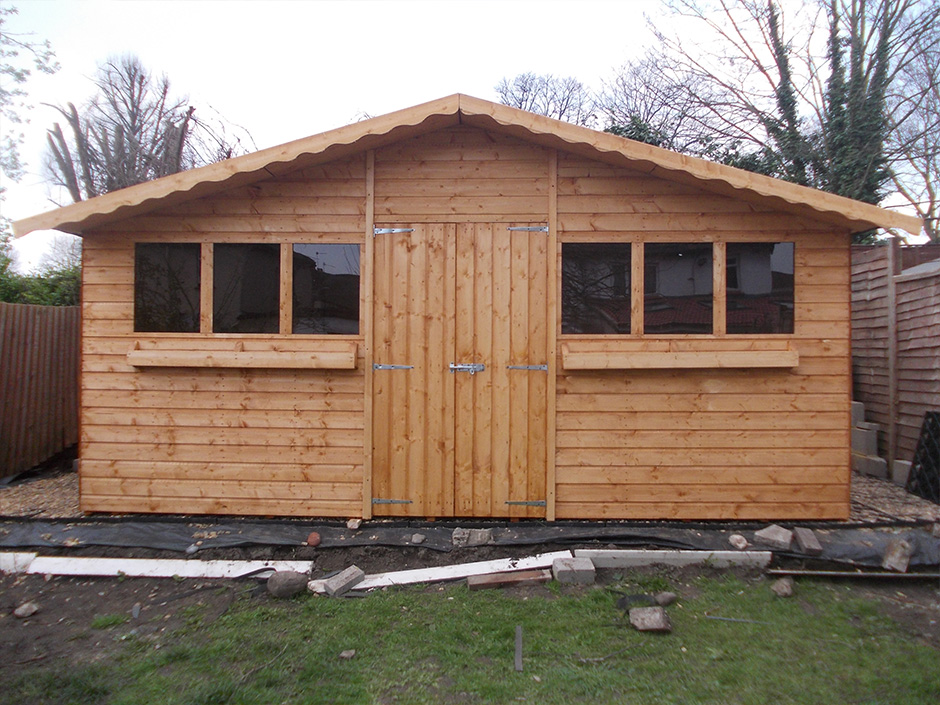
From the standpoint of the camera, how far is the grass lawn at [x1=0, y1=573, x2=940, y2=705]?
112 inches

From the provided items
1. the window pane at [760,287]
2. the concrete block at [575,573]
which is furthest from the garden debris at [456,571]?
the window pane at [760,287]

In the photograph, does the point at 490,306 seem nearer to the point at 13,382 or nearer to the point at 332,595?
the point at 332,595

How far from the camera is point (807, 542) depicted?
14.1ft

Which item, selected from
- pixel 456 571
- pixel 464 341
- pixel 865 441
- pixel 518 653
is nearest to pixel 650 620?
pixel 518 653

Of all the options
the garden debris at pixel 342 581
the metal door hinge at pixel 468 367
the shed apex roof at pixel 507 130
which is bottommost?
the garden debris at pixel 342 581

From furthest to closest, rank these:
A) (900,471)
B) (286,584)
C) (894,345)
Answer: (894,345) < (900,471) < (286,584)

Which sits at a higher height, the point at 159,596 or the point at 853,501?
the point at 853,501

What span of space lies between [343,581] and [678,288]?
3572 millimetres

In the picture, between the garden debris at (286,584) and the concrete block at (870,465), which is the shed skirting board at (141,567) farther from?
the concrete block at (870,465)

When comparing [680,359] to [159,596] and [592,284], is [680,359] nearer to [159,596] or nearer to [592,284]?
[592,284]

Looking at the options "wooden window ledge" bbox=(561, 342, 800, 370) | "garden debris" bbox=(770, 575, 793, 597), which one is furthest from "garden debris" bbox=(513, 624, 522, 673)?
"wooden window ledge" bbox=(561, 342, 800, 370)

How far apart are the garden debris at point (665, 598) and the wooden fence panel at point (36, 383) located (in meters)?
7.03

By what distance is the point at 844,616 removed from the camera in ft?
11.9

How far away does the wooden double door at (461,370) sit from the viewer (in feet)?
16.3
